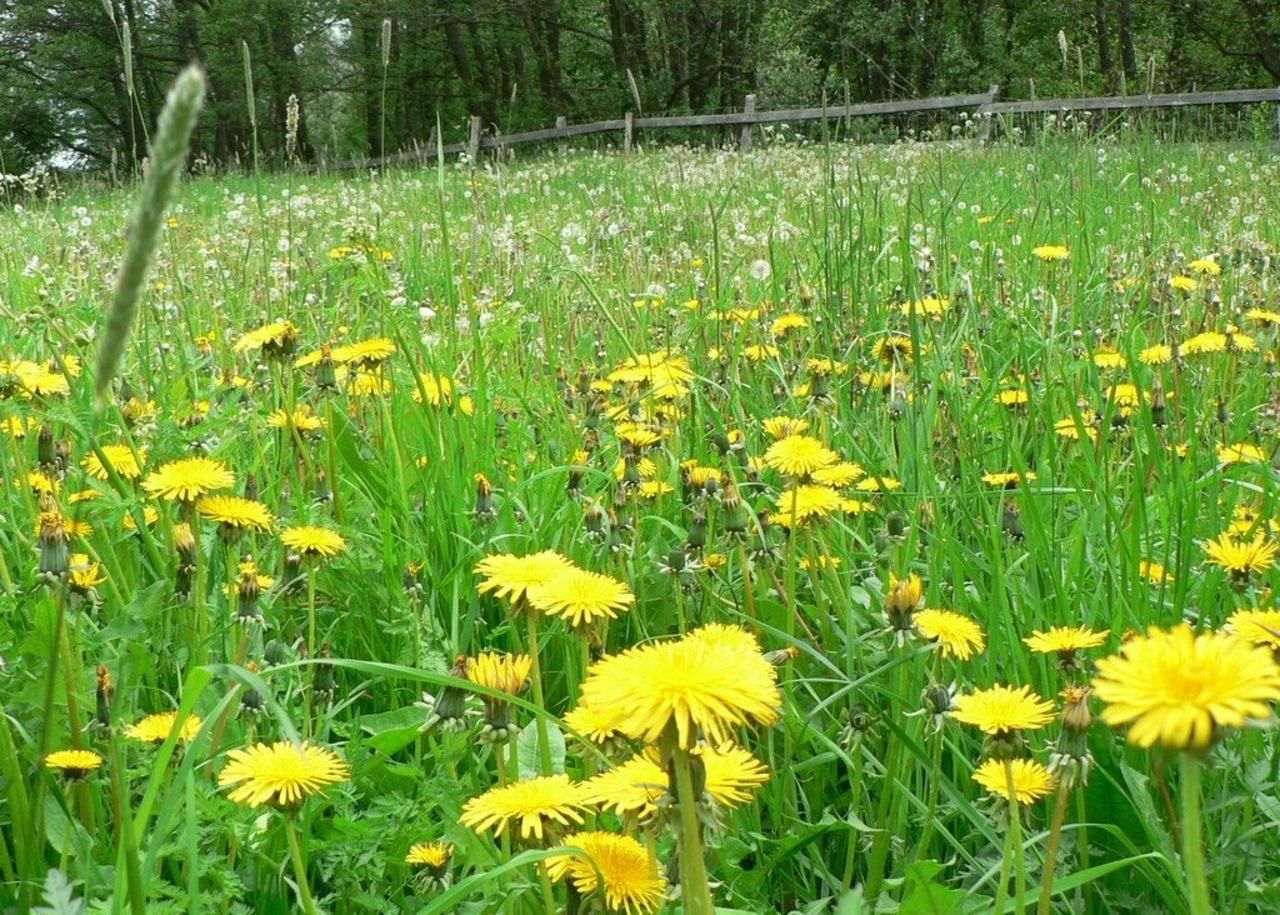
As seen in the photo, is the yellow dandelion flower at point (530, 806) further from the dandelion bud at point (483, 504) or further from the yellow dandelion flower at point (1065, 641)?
the dandelion bud at point (483, 504)

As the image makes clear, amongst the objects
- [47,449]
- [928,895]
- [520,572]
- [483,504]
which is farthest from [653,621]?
[47,449]

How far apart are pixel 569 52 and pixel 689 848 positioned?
28.3 meters

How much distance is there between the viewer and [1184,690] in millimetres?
472

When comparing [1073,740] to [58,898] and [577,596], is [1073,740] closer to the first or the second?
[577,596]

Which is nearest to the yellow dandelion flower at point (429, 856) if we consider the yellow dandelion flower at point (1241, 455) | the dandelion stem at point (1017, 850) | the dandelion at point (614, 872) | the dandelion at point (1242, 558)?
the dandelion at point (614, 872)

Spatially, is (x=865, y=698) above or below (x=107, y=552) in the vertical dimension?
below

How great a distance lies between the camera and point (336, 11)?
2512 cm

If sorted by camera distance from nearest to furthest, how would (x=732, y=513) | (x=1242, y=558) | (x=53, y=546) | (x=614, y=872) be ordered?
(x=614, y=872) < (x=53, y=546) < (x=1242, y=558) < (x=732, y=513)

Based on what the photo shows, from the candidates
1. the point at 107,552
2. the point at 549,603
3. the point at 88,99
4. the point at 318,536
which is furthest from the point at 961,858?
the point at 88,99

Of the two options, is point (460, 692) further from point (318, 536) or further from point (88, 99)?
point (88, 99)

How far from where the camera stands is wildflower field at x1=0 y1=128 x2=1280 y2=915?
87 cm

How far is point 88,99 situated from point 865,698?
3148 centimetres

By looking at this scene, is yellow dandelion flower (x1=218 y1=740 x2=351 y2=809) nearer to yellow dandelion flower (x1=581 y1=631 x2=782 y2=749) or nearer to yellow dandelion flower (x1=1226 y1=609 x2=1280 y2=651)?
yellow dandelion flower (x1=581 y1=631 x2=782 y2=749)

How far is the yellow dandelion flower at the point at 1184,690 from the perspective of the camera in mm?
456
